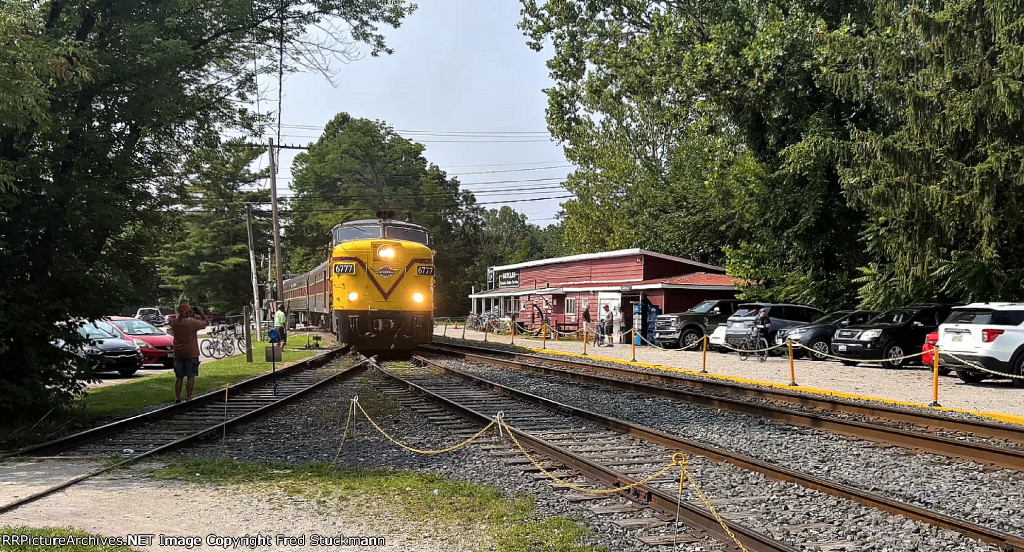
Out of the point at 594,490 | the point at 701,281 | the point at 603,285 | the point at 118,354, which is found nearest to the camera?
the point at 594,490

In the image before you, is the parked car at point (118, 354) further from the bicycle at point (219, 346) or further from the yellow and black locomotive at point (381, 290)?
the bicycle at point (219, 346)

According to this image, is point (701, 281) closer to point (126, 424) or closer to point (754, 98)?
point (754, 98)

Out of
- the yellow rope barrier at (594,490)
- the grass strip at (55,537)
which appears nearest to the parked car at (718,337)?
the yellow rope barrier at (594,490)

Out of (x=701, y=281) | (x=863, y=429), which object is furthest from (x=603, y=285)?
(x=863, y=429)

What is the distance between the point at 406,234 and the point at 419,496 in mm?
16510

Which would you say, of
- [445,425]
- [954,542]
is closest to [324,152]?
[445,425]

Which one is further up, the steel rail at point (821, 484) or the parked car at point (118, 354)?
the parked car at point (118, 354)

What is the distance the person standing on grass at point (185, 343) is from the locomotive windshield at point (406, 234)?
361 inches

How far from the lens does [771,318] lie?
26656mm

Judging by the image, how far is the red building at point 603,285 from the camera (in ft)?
118

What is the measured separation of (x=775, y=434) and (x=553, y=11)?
26.4 metres

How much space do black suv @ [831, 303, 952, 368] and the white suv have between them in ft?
15.5

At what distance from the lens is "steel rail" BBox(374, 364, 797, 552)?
216 inches

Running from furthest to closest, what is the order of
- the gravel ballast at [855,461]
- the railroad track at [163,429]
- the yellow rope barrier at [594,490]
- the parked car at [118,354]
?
1. the parked car at [118,354]
2. the railroad track at [163,429]
3. the gravel ballast at [855,461]
4. the yellow rope barrier at [594,490]
